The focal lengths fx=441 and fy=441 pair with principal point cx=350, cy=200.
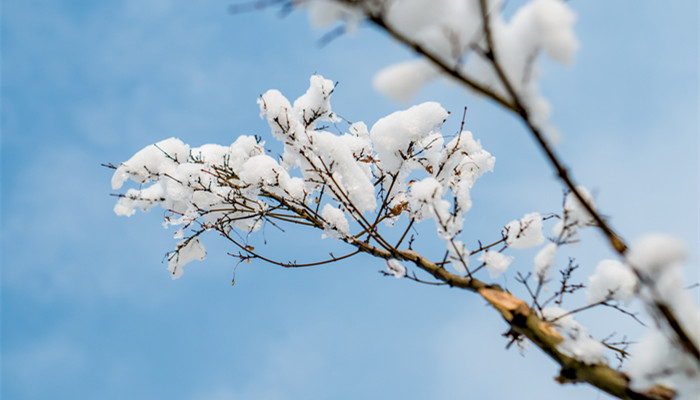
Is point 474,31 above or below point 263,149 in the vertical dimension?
below

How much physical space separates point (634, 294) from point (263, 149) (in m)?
3.50

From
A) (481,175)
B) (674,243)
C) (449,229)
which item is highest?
(481,175)

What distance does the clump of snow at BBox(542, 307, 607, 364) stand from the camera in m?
2.23

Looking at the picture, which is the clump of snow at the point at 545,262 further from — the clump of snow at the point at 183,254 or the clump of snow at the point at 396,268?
Result: the clump of snow at the point at 183,254

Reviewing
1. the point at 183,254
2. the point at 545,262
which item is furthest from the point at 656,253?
the point at 183,254

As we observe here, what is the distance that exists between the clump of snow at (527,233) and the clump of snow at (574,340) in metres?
0.70

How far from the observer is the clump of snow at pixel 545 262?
2434mm

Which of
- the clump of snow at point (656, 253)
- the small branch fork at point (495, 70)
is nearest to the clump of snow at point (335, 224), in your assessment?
the small branch fork at point (495, 70)

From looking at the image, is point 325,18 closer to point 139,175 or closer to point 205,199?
point 205,199

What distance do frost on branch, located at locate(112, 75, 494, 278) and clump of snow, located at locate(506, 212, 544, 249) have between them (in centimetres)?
54

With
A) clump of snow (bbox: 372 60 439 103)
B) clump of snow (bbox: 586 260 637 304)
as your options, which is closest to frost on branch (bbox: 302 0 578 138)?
clump of snow (bbox: 372 60 439 103)

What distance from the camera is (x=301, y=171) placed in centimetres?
407

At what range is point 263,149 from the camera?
466 centimetres

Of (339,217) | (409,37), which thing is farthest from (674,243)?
(339,217)
